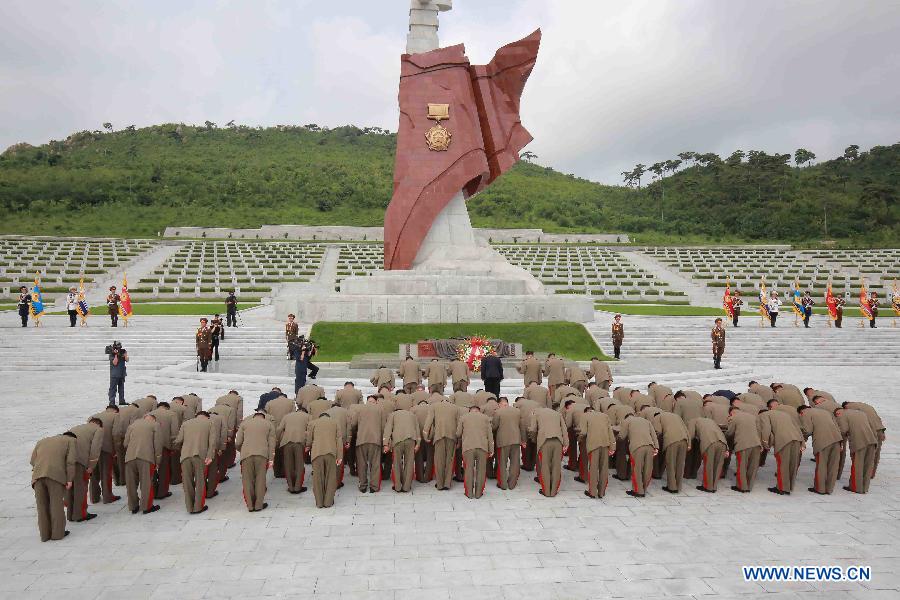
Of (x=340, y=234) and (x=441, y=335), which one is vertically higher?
(x=340, y=234)

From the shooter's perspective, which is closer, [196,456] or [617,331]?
[196,456]

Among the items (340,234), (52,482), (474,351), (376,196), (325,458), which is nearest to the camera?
(52,482)

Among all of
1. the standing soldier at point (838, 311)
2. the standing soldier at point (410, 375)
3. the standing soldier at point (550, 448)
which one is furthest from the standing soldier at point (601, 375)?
the standing soldier at point (838, 311)

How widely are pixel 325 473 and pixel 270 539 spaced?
98cm

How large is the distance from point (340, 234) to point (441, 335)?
36099 millimetres

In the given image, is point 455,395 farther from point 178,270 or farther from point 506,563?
point 178,270

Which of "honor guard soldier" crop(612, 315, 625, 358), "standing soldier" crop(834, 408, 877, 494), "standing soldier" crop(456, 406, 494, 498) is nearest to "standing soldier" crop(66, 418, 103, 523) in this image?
"standing soldier" crop(456, 406, 494, 498)

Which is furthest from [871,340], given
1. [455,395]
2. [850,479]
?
[455,395]

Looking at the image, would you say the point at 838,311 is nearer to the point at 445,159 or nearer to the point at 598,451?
the point at 445,159

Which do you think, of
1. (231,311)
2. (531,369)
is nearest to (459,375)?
(531,369)

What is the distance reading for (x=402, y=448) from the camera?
6676 mm

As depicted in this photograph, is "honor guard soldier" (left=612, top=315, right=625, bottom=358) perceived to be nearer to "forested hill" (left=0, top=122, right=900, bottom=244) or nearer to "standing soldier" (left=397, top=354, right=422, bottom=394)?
"standing soldier" (left=397, top=354, right=422, bottom=394)

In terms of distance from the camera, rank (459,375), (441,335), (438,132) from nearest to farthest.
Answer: (459,375) < (441,335) < (438,132)

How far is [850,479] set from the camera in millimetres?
6695
